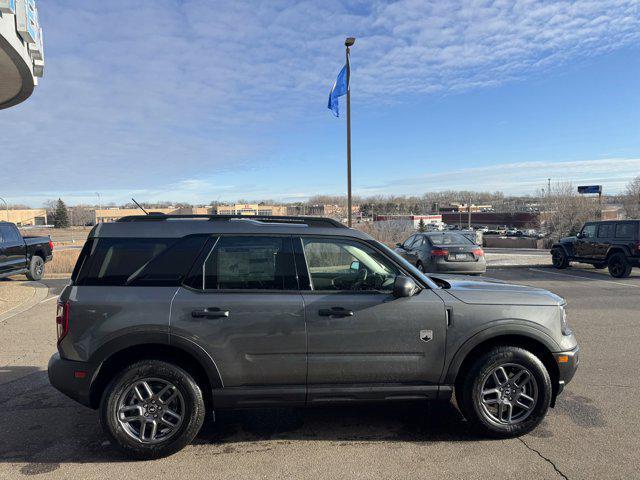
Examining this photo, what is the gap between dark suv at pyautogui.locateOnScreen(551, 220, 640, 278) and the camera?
545 inches

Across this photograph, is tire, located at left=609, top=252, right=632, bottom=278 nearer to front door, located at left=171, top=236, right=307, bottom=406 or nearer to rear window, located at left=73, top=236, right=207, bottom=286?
front door, located at left=171, top=236, right=307, bottom=406

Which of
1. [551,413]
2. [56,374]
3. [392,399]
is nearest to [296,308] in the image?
[392,399]

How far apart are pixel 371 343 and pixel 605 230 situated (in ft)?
47.5

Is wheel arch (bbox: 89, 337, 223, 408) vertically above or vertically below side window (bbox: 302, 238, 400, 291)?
below

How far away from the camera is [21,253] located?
13.0 metres

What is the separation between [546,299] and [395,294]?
4.52 feet

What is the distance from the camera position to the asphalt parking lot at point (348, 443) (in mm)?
3248

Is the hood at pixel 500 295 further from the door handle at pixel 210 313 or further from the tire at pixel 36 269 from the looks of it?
the tire at pixel 36 269

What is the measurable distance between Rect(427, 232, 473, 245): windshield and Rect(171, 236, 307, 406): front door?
33.5 ft

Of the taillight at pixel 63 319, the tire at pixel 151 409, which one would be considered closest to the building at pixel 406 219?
the tire at pixel 151 409

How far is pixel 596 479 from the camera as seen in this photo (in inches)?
121

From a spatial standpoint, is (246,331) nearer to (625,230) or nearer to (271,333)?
(271,333)

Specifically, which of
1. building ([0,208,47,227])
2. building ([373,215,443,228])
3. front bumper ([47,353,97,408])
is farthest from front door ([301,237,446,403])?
building ([0,208,47,227])

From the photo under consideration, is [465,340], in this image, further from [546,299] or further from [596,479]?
[596,479]
